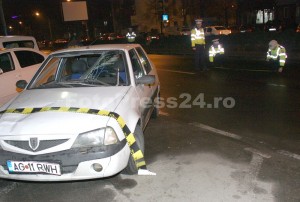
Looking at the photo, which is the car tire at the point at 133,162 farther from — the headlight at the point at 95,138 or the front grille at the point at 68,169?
the front grille at the point at 68,169

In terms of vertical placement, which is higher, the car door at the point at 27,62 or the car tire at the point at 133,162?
the car door at the point at 27,62

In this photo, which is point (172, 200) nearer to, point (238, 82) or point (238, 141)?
point (238, 141)

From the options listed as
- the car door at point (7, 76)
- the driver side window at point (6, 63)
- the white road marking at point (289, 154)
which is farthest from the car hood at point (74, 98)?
the driver side window at point (6, 63)

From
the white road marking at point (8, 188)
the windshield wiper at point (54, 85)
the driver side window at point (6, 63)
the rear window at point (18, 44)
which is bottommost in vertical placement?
the white road marking at point (8, 188)

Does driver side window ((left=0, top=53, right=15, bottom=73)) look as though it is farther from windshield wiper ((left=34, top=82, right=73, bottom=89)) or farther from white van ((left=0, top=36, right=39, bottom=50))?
windshield wiper ((left=34, top=82, right=73, bottom=89))

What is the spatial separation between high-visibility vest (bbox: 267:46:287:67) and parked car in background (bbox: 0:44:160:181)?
8.32m

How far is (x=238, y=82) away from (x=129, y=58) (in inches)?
242

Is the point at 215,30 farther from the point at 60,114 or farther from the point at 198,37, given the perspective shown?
the point at 60,114

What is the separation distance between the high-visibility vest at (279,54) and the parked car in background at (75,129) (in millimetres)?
8325

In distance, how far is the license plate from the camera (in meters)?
3.55

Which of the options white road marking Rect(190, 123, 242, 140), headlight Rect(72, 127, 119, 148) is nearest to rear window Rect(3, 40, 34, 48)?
white road marking Rect(190, 123, 242, 140)

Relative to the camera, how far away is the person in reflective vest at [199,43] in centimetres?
1328

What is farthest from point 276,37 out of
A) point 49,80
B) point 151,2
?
point 151,2

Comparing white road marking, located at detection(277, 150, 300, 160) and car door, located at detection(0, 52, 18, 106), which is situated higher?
car door, located at detection(0, 52, 18, 106)
